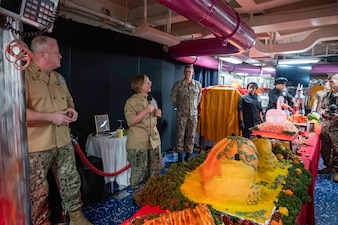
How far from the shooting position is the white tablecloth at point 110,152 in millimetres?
2668

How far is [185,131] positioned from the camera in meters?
4.25

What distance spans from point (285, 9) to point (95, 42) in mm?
2754

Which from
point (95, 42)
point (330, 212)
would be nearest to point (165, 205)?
point (330, 212)

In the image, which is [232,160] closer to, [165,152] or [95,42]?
[95,42]

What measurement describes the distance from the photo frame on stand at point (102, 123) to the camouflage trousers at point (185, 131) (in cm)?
138

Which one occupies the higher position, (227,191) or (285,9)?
(285,9)

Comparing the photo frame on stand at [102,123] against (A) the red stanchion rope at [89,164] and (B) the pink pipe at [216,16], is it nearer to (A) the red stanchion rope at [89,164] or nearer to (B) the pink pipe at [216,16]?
(A) the red stanchion rope at [89,164]

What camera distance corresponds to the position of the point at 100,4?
3.28m

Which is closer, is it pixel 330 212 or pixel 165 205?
pixel 165 205

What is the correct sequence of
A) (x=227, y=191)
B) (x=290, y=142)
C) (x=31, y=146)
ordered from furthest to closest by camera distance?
1. (x=290, y=142)
2. (x=31, y=146)
3. (x=227, y=191)

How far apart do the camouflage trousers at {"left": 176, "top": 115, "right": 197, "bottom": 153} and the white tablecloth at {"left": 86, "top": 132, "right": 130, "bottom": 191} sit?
56.2 inches

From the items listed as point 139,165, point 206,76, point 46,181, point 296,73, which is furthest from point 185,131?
point 296,73

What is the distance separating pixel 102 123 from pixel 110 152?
0.69 m

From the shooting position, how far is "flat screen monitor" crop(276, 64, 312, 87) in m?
7.16
